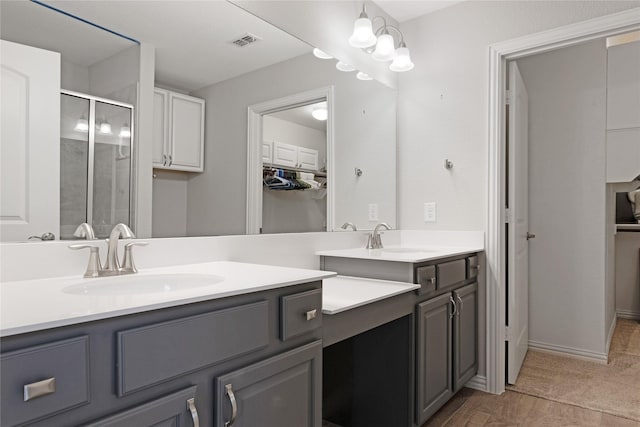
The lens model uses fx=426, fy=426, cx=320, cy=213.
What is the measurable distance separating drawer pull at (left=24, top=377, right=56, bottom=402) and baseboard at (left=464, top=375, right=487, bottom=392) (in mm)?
2377

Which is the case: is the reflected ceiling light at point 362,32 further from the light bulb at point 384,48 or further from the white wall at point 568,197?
the white wall at point 568,197

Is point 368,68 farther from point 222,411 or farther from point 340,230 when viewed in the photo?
point 222,411

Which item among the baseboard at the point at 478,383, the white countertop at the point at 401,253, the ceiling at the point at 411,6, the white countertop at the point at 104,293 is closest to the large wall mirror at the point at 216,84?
the white countertop at the point at 401,253

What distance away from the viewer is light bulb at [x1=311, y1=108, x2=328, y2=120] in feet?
7.35

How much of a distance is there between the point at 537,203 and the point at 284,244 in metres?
2.25

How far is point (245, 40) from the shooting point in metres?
1.86

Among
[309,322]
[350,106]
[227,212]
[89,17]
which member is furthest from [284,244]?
[89,17]

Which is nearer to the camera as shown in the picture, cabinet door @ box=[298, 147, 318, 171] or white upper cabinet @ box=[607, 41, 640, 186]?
cabinet door @ box=[298, 147, 318, 171]

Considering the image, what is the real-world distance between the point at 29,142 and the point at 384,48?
1.92 meters

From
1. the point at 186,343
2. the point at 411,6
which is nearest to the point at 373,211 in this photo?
the point at 411,6

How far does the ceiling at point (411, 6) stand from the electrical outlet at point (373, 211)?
1.26m

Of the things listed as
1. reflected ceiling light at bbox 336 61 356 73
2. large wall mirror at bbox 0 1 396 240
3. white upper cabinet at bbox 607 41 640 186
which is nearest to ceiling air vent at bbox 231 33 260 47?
large wall mirror at bbox 0 1 396 240

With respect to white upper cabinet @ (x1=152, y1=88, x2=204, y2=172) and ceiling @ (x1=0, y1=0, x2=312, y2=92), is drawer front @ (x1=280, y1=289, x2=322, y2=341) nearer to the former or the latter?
white upper cabinet @ (x1=152, y1=88, x2=204, y2=172)

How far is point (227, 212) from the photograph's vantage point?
176cm
